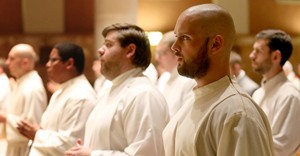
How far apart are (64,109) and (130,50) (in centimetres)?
100

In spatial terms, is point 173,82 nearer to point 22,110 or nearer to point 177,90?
point 177,90

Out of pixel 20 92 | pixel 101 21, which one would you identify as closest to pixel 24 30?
pixel 101 21

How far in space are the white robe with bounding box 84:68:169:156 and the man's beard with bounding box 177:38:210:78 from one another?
3.82ft

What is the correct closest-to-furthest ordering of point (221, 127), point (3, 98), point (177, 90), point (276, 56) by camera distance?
point (221, 127), point (276, 56), point (177, 90), point (3, 98)

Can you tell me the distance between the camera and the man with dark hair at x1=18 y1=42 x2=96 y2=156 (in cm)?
449

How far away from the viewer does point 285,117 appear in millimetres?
4430

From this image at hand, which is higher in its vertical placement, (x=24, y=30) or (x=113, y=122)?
(x=113, y=122)

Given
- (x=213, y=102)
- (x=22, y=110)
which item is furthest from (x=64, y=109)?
(x=213, y=102)

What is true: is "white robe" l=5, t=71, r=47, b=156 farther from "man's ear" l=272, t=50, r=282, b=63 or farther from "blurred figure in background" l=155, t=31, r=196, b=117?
"man's ear" l=272, t=50, r=282, b=63

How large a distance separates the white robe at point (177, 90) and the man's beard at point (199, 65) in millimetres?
2511

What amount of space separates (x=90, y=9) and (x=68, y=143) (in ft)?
29.1

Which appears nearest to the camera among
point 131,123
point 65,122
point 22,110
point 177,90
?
point 131,123

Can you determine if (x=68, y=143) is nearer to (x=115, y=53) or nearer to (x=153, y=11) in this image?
(x=115, y=53)

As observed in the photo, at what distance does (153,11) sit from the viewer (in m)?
12.4
